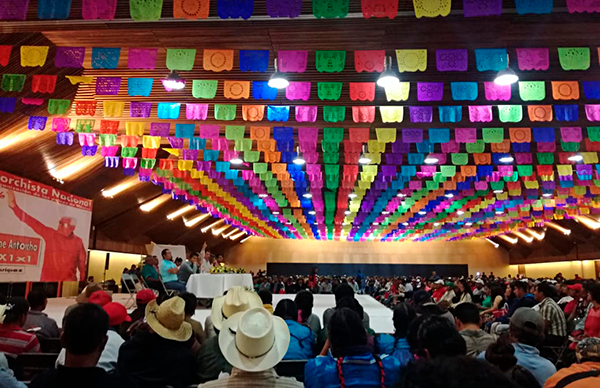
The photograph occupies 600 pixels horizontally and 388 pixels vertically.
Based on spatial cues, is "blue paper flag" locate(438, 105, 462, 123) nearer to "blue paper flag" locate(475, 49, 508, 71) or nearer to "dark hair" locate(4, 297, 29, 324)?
"blue paper flag" locate(475, 49, 508, 71)

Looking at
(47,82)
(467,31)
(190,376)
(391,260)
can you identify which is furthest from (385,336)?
(391,260)

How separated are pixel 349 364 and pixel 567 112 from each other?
8216mm

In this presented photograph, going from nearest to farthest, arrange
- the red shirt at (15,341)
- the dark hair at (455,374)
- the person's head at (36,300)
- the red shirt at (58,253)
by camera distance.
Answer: the dark hair at (455,374), the red shirt at (15,341), the person's head at (36,300), the red shirt at (58,253)

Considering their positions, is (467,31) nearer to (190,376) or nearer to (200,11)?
(200,11)

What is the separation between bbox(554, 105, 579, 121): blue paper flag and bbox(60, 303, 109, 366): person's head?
9.11 metres

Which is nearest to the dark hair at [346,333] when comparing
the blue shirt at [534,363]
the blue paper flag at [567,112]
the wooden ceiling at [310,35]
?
the blue shirt at [534,363]

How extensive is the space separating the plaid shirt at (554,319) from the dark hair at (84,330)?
6143 mm

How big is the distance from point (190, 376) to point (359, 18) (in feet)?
16.2

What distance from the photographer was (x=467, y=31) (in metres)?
6.51

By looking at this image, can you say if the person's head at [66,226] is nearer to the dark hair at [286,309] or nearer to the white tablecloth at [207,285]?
the white tablecloth at [207,285]

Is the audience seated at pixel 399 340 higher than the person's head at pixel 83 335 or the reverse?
the reverse

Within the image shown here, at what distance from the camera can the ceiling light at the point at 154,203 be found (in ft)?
69.7

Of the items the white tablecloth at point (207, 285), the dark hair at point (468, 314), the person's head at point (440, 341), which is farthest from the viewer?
the white tablecloth at point (207, 285)

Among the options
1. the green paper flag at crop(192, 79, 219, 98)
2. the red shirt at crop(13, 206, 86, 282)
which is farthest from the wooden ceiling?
the red shirt at crop(13, 206, 86, 282)
